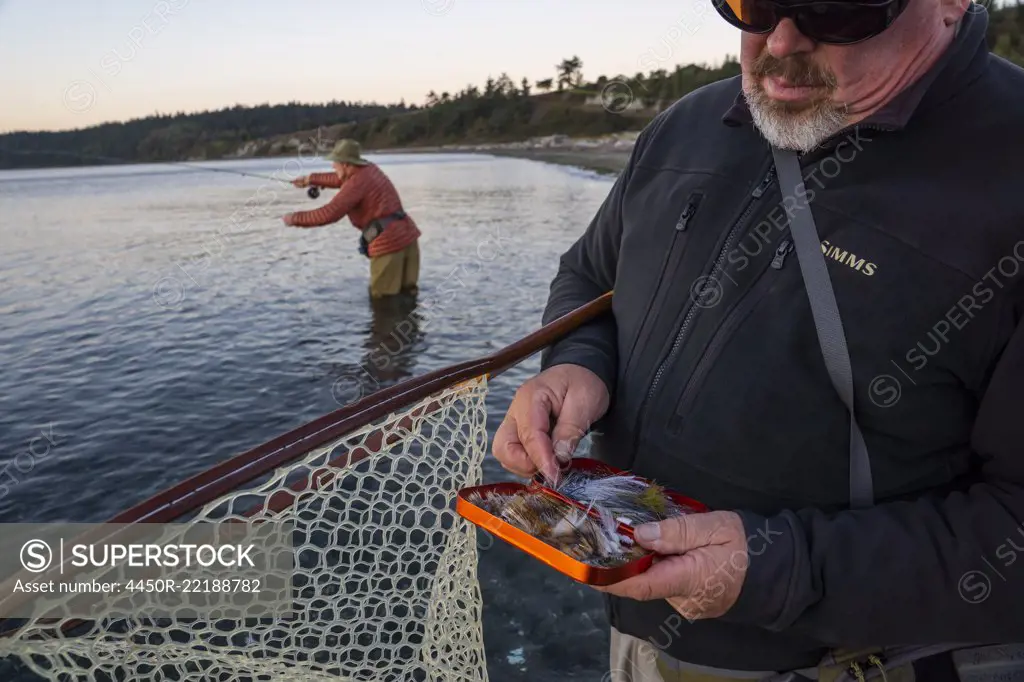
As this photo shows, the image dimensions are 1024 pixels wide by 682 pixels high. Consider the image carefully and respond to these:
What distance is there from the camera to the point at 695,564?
148cm

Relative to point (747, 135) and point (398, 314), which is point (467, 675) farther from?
point (398, 314)

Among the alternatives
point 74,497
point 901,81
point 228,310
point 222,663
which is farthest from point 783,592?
point 228,310

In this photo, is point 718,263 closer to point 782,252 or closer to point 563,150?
point 782,252

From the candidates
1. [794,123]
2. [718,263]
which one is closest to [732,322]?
[718,263]

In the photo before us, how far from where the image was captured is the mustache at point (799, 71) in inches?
65.6

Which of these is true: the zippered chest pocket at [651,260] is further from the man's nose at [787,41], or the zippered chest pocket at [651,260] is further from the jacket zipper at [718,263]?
the man's nose at [787,41]

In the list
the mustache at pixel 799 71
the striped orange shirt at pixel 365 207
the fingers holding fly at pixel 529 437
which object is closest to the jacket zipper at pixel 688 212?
the mustache at pixel 799 71

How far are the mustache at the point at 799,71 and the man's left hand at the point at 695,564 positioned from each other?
1060 millimetres

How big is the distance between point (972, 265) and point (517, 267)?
17.9m

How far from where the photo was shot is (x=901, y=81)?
1.59 metres

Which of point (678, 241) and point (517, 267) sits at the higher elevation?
point (678, 241)

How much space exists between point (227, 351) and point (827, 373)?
12.2m

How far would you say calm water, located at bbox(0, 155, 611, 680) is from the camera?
5.62m

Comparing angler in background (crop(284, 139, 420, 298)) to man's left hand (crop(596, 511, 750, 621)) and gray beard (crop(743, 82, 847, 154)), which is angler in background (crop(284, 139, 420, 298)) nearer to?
gray beard (crop(743, 82, 847, 154))
